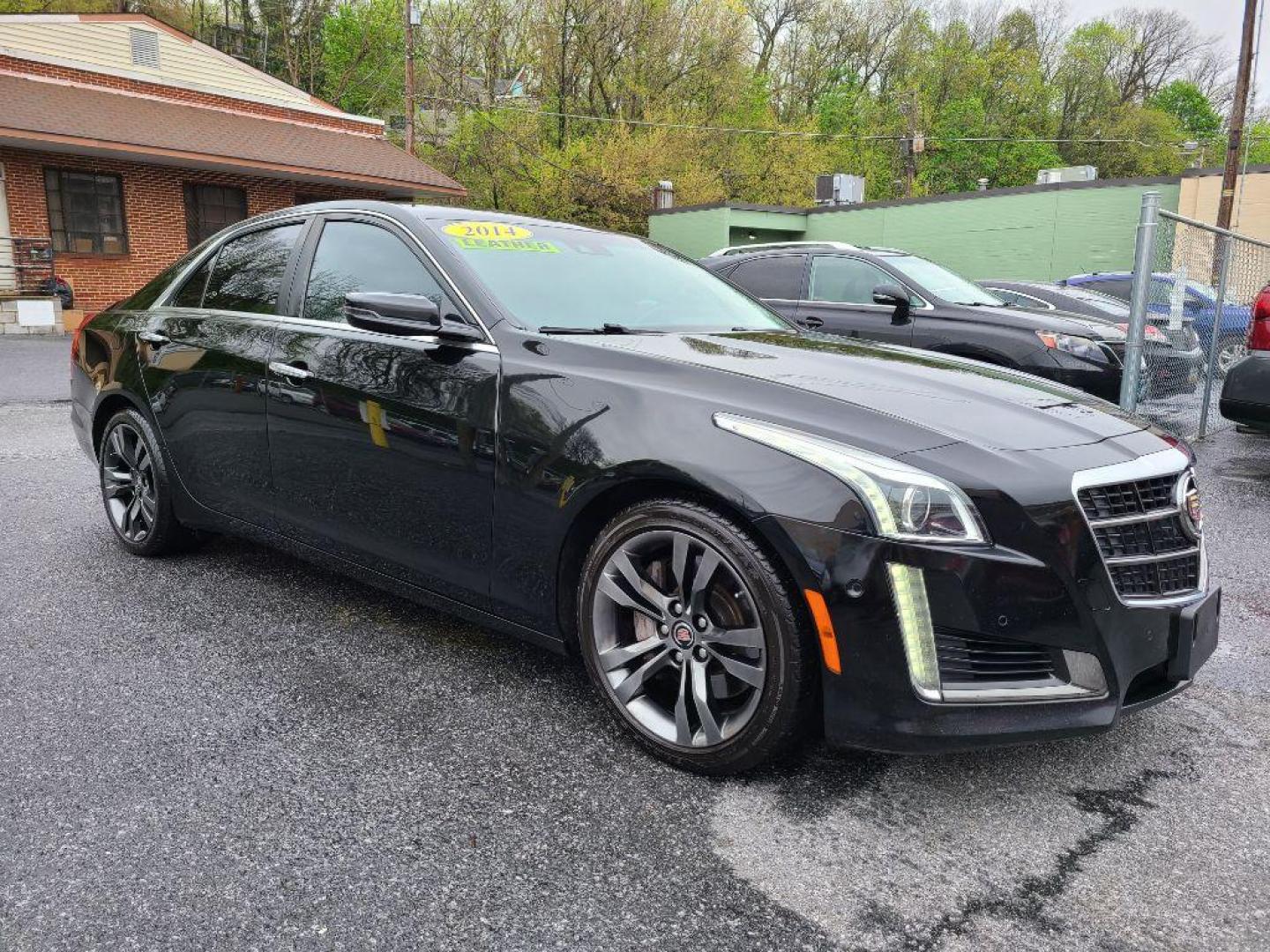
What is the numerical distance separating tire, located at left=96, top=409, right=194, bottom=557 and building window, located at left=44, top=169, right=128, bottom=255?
17774 millimetres

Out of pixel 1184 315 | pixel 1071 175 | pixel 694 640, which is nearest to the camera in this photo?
pixel 694 640

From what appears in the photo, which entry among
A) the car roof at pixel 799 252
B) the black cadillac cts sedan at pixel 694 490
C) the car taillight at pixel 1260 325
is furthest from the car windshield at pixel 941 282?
the black cadillac cts sedan at pixel 694 490

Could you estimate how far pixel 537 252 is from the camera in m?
3.41

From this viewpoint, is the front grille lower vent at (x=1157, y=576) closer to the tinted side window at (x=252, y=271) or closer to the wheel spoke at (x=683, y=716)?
the wheel spoke at (x=683, y=716)

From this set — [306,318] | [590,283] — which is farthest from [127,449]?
[590,283]

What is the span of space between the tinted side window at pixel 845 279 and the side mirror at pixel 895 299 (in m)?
0.20

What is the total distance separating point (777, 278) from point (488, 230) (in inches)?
217

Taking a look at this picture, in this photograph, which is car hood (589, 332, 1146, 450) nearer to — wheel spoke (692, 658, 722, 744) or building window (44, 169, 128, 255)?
wheel spoke (692, 658, 722, 744)

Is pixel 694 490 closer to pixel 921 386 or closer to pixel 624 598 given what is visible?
pixel 624 598

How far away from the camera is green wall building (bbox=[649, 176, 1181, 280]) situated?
2273 centimetres

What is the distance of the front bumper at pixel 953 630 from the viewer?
85.0 inches

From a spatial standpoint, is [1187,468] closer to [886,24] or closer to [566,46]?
[566,46]

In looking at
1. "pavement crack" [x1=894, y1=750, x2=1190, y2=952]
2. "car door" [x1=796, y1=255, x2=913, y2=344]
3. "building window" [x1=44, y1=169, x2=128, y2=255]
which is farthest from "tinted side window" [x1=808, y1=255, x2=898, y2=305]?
"building window" [x1=44, y1=169, x2=128, y2=255]

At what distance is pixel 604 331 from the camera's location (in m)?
A: 3.11
